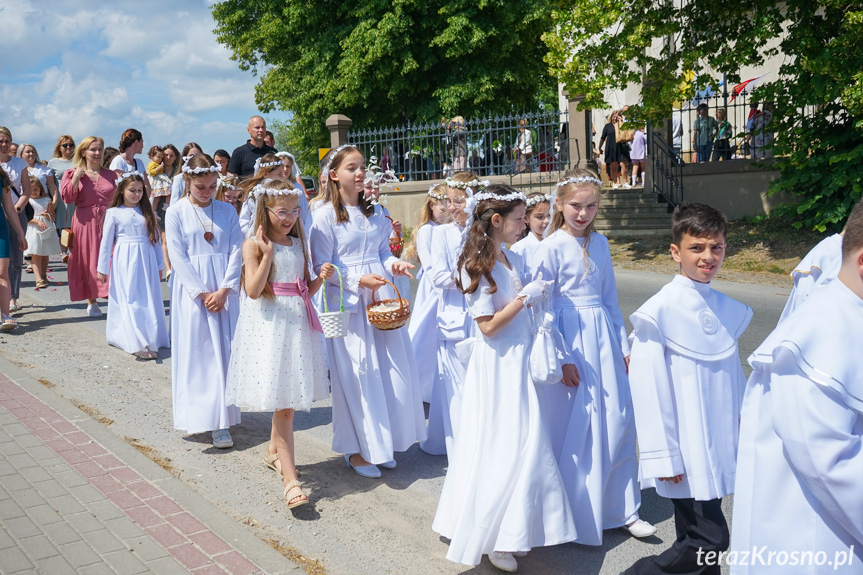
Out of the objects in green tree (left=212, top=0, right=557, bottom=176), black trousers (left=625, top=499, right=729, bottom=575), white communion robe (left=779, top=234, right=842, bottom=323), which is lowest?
black trousers (left=625, top=499, right=729, bottom=575)

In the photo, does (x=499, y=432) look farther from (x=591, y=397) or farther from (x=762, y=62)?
(x=762, y=62)

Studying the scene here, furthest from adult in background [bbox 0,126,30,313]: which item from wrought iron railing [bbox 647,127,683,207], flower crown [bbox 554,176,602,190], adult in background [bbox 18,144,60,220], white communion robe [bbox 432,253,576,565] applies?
wrought iron railing [bbox 647,127,683,207]

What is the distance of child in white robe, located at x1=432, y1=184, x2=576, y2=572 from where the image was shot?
3766mm

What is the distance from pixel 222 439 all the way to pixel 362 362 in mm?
1451

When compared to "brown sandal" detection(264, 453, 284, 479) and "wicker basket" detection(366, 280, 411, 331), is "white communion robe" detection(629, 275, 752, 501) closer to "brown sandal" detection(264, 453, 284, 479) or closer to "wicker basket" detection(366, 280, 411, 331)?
"wicker basket" detection(366, 280, 411, 331)

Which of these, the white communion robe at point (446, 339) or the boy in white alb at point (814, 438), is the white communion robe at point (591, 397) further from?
the boy in white alb at point (814, 438)

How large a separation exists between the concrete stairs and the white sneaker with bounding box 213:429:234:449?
505 inches

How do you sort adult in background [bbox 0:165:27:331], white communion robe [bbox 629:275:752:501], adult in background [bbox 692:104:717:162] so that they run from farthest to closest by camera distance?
adult in background [bbox 692:104:717:162]
adult in background [bbox 0:165:27:331]
white communion robe [bbox 629:275:752:501]

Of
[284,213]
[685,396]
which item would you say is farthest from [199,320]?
[685,396]

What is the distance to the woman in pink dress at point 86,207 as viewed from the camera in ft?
34.2

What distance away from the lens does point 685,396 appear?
3.39 m

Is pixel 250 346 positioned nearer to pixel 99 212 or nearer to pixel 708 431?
pixel 708 431

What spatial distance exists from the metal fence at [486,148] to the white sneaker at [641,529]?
1578 centimetres

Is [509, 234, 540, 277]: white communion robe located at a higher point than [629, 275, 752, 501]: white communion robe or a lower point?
higher
